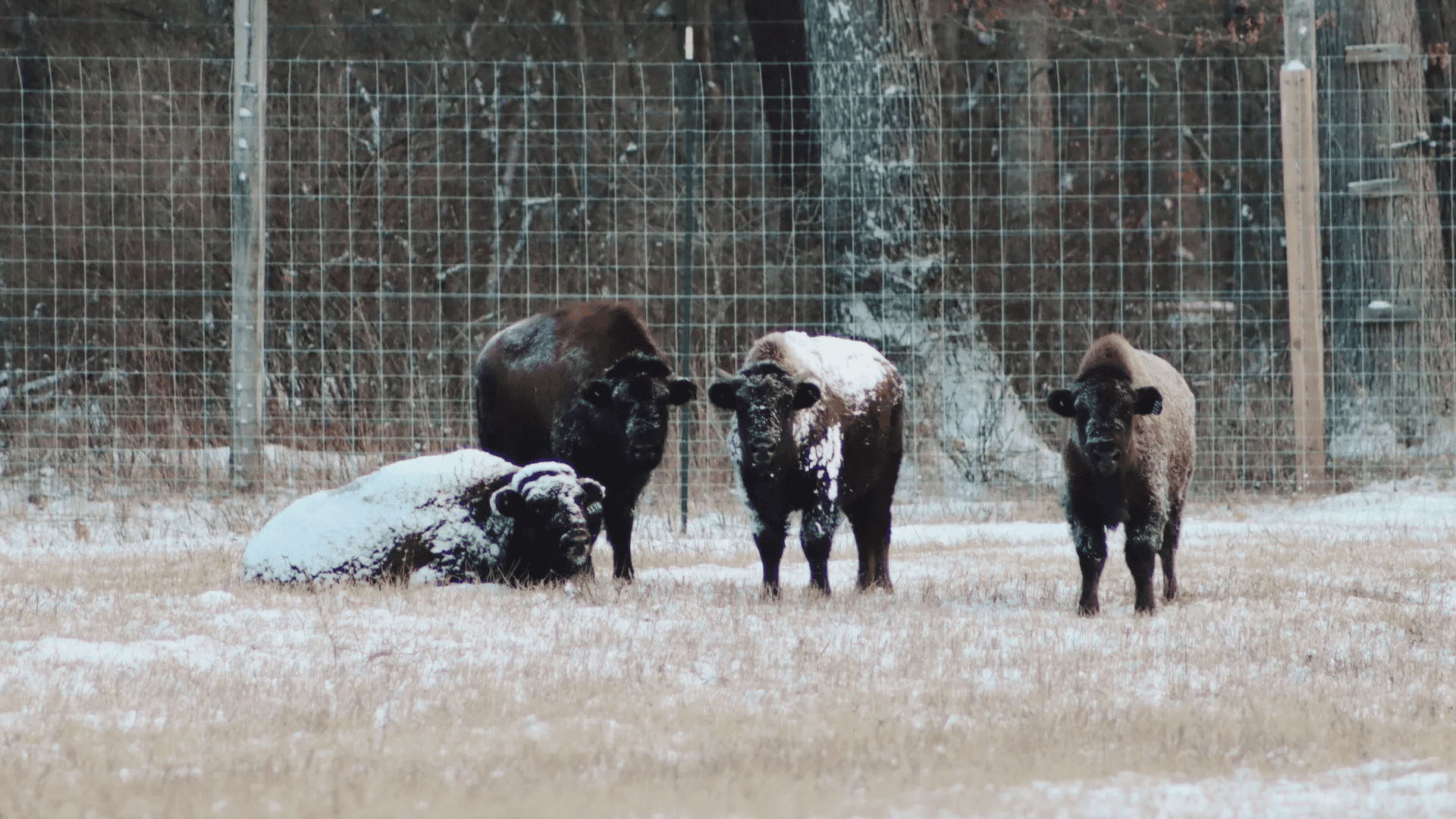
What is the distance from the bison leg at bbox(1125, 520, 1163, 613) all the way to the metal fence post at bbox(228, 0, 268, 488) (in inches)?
286

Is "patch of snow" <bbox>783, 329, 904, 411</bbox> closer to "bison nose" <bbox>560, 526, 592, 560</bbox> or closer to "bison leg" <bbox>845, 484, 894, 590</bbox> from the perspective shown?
"bison leg" <bbox>845, 484, 894, 590</bbox>

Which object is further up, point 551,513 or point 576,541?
point 551,513

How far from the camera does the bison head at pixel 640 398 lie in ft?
26.7

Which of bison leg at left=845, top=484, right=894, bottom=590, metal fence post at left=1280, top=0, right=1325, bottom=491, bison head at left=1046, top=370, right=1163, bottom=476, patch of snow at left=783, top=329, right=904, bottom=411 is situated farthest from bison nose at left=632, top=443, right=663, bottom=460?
metal fence post at left=1280, top=0, right=1325, bottom=491

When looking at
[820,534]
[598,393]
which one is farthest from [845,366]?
[598,393]

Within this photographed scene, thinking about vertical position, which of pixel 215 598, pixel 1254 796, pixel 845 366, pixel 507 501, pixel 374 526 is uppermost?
pixel 845 366

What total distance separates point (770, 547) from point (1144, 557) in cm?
172

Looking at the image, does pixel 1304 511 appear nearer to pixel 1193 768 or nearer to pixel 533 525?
pixel 533 525

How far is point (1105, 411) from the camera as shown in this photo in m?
7.19

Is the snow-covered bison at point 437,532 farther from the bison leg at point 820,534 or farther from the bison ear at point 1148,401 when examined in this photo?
the bison ear at point 1148,401

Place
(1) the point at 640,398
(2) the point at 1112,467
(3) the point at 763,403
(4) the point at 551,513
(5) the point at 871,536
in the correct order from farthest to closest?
(5) the point at 871,536, (1) the point at 640,398, (4) the point at 551,513, (3) the point at 763,403, (2) the point at 1112,467

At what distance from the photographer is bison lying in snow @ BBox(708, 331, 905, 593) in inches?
297

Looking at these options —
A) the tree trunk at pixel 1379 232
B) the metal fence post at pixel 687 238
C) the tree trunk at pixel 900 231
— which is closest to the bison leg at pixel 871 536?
the metal fence post at pixel 687 238

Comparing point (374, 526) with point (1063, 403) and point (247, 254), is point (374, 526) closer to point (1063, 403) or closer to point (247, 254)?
point (1063, 403)
